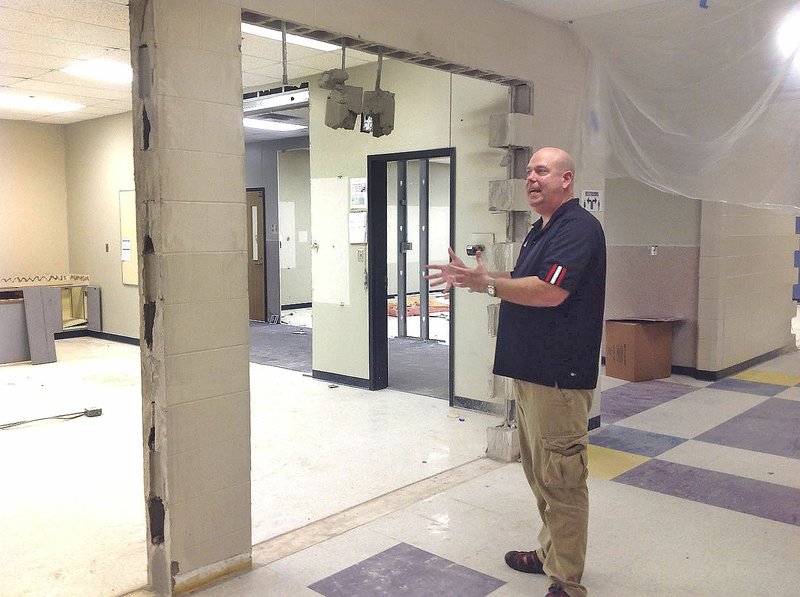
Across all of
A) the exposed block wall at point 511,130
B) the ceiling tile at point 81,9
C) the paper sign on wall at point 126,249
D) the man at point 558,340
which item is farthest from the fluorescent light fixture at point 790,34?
the paper sign on wall at point 126,249

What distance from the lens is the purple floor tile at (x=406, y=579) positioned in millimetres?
2592

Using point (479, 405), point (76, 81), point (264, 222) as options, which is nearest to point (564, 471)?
point (479, 405)

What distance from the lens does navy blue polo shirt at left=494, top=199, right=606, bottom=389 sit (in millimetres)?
2357

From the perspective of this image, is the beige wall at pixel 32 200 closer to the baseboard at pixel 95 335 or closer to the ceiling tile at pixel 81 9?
the baseboard at pixel 95 335

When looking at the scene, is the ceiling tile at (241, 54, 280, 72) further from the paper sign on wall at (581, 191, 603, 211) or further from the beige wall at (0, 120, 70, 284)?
the beige wall at (0, 120, 70, 284)

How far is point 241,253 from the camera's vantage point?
266cm

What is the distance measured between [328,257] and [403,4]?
321 centimetres

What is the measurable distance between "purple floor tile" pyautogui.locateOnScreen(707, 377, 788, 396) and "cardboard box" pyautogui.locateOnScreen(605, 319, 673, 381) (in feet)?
1.51

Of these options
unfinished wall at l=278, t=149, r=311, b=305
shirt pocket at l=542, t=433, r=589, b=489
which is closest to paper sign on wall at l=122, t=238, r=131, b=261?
unfinished wall at l=278, t=149, r=311, b=305

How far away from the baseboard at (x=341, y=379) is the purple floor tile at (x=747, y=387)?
9.85ft

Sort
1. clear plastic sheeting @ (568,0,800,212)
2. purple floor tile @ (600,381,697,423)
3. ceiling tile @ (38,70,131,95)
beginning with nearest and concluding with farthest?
clear plastic sheeting @ (568,0,800,212), purple floor tile @ (600,381,697,423), ceiling tile @ (38,70,131,95)

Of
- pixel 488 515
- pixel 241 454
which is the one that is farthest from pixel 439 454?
pixel 241 454

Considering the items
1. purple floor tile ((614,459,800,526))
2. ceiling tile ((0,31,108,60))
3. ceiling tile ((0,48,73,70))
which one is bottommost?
purple floor tile ((614,459,800,526))

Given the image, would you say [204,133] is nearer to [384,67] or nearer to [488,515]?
[488,515]
